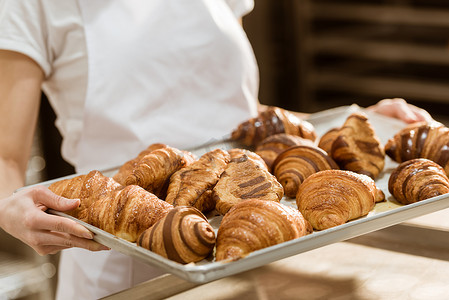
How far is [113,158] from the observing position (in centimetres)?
147

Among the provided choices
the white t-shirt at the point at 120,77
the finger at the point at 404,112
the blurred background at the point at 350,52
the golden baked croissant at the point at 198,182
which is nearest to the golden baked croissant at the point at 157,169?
the golden baked croissant at the point at 198,182

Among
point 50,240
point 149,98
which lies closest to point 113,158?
point 149,98

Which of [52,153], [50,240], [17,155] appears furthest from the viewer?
[52,153]

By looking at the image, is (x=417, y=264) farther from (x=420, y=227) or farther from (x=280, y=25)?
(x=280, y=25)

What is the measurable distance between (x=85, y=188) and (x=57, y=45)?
19.5 inches

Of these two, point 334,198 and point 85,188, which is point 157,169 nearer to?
point 85,188

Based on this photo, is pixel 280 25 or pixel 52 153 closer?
pixel 52 153

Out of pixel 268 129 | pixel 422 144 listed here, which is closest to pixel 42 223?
pixel 268 129

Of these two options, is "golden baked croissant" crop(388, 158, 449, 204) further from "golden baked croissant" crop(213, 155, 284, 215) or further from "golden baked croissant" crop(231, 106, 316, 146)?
"golden baked croissant" crop(231, 106, 316, 146)

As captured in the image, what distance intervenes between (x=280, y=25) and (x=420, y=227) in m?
2.69

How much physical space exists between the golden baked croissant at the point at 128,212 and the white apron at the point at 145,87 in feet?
1.53

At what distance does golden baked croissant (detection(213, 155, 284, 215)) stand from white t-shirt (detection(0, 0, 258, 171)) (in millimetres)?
511

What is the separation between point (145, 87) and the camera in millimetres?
1452

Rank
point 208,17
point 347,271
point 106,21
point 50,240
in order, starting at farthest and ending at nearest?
point 208,17 < point 106,21 < point 347,271 < point 50,240
